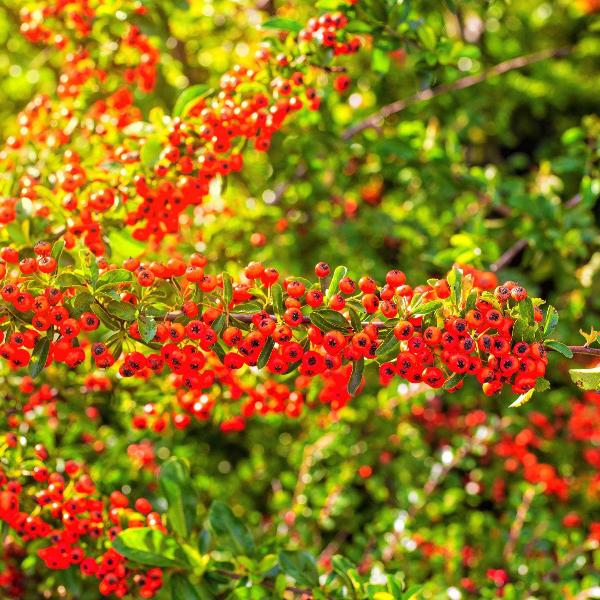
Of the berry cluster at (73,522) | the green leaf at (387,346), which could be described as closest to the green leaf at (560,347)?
the green leaf at (387,346)

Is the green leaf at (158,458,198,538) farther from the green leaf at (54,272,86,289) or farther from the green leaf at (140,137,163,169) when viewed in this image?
the green leaf at (140,137,163,169)

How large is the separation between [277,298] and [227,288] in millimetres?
210

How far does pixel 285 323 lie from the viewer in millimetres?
2771

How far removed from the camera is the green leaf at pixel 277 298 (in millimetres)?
2754

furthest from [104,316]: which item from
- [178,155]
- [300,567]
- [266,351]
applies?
[300,567]

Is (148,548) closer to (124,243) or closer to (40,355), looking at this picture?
(40,355)

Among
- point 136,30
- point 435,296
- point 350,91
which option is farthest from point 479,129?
point 435,296

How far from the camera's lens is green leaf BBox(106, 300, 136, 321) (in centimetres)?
275

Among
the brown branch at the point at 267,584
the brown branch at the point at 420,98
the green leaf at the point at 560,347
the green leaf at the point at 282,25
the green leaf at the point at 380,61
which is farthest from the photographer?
the brown branch at the point at 420,98

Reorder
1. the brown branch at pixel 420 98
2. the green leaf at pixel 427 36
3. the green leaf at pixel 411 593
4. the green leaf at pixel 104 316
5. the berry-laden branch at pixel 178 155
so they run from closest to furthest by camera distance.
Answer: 1. the green leaf at pixel 104 316
2. the green leaf at pixel 411 593
3. the berry-laden branch at pixel 178 155
4. the green leaf at pixel 427 36
5. the brown branch at pixel 420 98

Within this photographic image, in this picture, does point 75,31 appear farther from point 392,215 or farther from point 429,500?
point 429,500

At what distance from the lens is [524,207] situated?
4.80 metres

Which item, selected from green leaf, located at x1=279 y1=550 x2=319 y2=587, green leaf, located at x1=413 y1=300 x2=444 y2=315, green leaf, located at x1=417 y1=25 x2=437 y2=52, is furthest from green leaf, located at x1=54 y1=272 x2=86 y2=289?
green leaf, located at x1=417 y1=25 x2=437 y2=52

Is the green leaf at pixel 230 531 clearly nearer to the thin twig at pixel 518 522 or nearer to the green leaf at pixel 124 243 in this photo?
the green leaf at pixel 124 243
